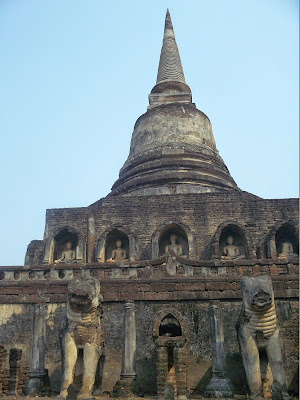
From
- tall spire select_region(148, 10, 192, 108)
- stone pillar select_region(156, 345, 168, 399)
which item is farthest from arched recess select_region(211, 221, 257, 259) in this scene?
tall spire select_region(148, 10, 192, 108)

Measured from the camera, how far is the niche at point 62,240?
1780 cm

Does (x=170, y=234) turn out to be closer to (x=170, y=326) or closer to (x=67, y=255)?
(x=67, y=255)

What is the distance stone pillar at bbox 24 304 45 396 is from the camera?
10562mm

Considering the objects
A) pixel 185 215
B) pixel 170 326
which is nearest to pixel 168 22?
pixel 185 215

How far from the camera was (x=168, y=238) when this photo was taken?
58.9ft

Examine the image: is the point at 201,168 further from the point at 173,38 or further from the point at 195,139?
the point at 173,38

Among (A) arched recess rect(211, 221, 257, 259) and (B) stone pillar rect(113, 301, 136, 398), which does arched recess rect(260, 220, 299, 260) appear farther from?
(B) stone pillar rect(113, 301, 136, 398)

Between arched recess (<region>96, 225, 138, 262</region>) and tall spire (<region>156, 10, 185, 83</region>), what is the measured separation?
12501 millimetres

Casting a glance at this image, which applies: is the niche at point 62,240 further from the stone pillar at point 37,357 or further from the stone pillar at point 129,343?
the stone pillar at point 129,343

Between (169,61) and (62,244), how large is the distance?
50.2ft

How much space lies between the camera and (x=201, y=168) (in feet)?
69.3

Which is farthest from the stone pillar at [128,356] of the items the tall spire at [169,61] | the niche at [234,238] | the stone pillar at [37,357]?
the tall spire at [169,61]

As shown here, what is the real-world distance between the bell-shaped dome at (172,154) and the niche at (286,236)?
158 inches

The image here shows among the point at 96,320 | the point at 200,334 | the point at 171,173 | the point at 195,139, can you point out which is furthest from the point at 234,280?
the point at 195,139
